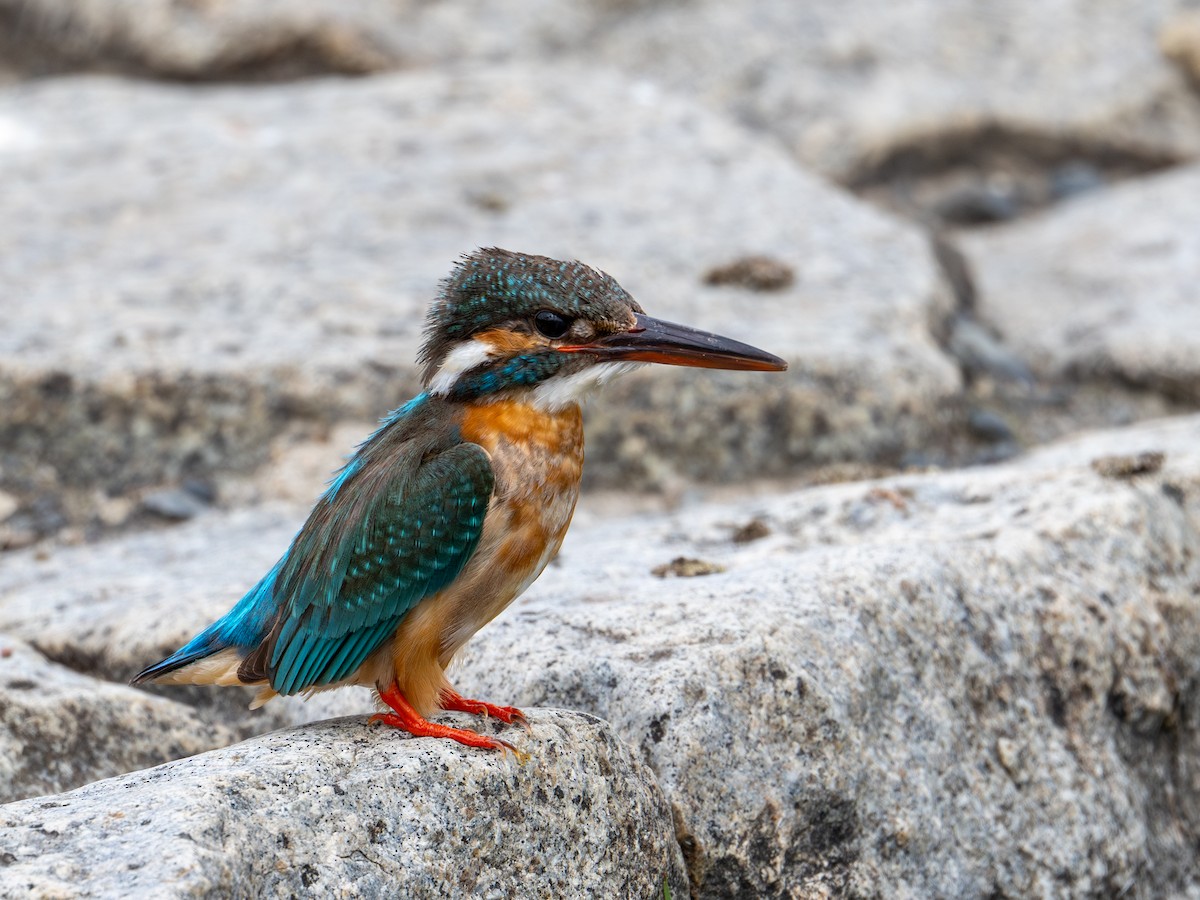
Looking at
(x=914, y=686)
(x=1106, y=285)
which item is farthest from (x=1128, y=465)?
(x=1106, y=285)

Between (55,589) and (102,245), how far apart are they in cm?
268

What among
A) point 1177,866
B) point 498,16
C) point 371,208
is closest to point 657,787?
point 1177,866

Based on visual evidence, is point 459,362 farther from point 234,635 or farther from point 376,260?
point 376,260

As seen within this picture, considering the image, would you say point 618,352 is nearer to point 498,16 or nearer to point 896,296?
point 896,296

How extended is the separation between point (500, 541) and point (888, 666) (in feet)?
3.91

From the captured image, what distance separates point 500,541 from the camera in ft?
12.0

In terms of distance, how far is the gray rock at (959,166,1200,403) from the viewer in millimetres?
7168

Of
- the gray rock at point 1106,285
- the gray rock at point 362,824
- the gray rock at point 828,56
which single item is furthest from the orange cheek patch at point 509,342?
the gray rock at point 828,56

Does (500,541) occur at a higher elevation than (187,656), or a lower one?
higher

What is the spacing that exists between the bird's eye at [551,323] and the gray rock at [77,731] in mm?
1615

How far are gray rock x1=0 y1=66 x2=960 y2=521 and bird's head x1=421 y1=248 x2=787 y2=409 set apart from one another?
7.94 ft

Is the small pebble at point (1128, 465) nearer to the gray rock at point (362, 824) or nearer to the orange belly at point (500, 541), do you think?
the orange belly at point (500, 541)

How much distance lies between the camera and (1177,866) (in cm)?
441

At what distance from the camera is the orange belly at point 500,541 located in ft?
12.0
